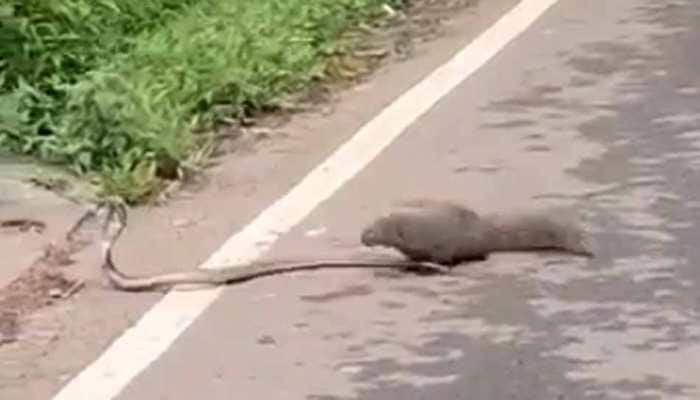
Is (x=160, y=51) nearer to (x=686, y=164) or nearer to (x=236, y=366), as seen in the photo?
(x=686, y=164)

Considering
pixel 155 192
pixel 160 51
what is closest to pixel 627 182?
pixel 155 192

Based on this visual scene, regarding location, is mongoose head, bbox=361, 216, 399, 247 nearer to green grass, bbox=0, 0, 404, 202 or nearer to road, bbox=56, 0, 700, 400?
road, bbox=56, 0, 700, 400

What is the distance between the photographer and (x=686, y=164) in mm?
7934

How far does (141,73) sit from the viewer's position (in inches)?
340

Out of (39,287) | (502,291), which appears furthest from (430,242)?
(39,287)

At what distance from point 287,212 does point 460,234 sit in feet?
2.85

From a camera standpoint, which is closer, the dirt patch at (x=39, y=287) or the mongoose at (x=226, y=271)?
the dirt patch at (x=39, y=287)

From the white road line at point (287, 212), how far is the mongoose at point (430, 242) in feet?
0.30

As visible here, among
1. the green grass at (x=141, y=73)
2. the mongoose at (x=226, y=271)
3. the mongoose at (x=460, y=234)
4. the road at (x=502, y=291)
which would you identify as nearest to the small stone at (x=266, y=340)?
the road at (x=502, y=291)

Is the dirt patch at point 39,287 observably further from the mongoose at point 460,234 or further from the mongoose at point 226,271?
the mongoose at point 460,234

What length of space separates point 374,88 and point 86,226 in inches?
89.4

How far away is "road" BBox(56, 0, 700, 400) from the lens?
5.89m

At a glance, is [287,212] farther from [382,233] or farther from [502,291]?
[502,291]

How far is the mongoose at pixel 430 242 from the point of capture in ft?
22.1
